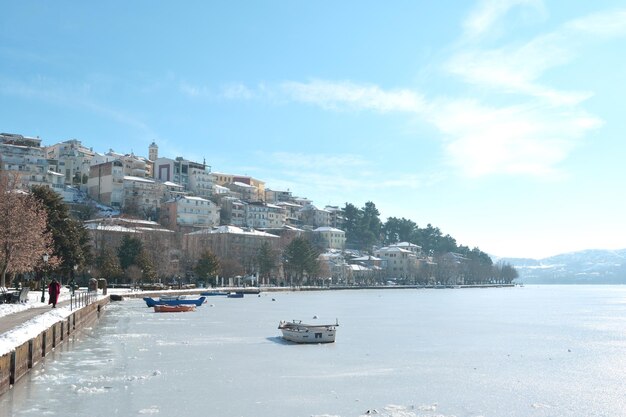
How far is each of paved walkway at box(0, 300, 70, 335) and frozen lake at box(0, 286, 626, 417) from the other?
186 centimetres

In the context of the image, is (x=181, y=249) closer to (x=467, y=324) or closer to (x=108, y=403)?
(x=467, y=324)

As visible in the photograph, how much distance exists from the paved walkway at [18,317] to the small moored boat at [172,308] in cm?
2058

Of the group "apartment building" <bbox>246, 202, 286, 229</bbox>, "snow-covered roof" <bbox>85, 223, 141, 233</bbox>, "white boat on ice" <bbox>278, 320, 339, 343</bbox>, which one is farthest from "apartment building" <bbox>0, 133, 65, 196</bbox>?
"white boat on ice" <bbox>278, 320, 339, 343</bbox>

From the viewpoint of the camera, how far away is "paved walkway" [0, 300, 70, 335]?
23.1m

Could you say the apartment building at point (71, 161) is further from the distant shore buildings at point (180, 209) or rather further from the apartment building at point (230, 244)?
the apartment building at point (230, 244)

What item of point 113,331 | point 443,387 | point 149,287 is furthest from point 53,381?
point 149,287

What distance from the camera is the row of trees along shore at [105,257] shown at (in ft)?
142

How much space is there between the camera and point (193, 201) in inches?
5389

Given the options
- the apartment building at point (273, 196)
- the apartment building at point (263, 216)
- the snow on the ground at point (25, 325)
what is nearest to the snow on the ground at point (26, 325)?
the snow on the ground at point (25, 325)

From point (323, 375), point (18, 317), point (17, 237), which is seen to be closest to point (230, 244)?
point (17, 237)

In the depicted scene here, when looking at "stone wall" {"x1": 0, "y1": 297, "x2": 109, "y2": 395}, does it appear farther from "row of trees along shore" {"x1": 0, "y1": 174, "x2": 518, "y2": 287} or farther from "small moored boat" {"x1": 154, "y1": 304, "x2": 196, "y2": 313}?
"small moored boat" {"x1": 154, "y1": 304, "x2": 196, "y2": 313}

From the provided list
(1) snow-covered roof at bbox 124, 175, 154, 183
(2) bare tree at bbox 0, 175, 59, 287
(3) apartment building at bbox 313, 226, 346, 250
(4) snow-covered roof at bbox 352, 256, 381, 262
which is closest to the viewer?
(2) bare tree at bbox 0, 175, 59, 287

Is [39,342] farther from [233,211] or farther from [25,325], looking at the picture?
[233,211]

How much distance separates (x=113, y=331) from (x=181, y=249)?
2986 inches
